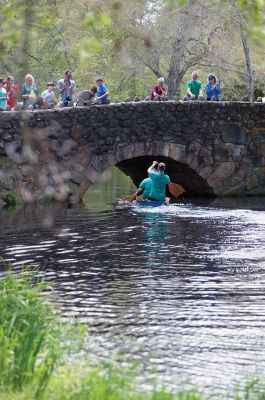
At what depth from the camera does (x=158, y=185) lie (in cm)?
2430

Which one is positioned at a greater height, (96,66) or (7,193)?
(96,66)

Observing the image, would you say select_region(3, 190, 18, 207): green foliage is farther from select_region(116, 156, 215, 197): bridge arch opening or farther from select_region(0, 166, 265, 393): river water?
select_region(116, 156, 215, 197): bridge arch opening

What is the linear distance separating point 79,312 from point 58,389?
4.14 meters

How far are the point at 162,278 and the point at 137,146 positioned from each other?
12.1 meters

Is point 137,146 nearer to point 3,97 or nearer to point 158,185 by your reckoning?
point 158,185

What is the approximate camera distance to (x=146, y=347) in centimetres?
982

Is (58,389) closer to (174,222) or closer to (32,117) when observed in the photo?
(174,222)

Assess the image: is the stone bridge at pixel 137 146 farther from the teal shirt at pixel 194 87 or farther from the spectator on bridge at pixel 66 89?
the teal shirt at pixel 194 87

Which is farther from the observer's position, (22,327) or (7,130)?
(7,130)

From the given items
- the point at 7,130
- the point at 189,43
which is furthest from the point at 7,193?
the point at 189,43

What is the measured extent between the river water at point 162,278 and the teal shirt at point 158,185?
520 millimetres

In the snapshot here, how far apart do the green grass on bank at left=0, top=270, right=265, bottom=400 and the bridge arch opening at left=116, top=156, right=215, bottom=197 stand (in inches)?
724

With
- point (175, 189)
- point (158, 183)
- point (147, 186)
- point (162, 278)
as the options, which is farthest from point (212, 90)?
point (162, 278)

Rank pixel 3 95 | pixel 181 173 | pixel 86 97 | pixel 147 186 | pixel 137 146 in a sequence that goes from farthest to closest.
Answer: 1. pixel 181 173
2. pixel 137 146
3. pixel 86 97
4. pixel 147 186
5. pixel 3 95
